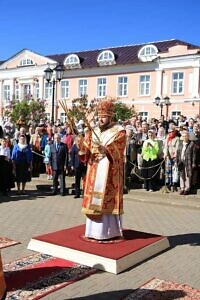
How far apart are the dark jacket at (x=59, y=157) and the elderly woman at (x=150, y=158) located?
2.33 m

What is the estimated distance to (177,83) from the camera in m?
36.6

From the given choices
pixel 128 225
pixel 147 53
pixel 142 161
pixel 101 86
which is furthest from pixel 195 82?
pixel 128 225

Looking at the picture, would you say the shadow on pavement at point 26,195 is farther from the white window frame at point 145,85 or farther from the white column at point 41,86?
the white column at point 41,86

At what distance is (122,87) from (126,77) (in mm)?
1020

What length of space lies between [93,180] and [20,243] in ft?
5.88

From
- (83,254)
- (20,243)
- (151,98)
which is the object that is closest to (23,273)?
(83,254)

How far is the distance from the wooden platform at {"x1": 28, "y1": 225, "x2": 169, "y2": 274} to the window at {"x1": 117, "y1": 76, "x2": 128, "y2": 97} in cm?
3333

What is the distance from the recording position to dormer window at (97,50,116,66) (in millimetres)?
41156

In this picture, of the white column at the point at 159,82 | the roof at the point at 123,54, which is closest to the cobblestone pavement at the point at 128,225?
the white column at the point at 159,82

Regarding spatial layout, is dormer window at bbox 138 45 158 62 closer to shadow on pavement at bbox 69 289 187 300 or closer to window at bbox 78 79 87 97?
window at bbox 78 79 87 97

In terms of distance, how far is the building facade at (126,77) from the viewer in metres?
35.8

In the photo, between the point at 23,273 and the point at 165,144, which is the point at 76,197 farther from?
the point at 23,273

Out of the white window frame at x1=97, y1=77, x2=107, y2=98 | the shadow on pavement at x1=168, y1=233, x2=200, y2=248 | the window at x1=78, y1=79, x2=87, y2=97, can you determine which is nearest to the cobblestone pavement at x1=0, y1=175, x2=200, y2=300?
the shadow on pavement at x1=168, y1=233, x2=200, y2=248

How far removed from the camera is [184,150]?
1189cm
